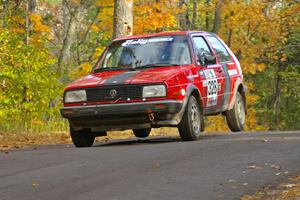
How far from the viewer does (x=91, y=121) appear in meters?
10.8

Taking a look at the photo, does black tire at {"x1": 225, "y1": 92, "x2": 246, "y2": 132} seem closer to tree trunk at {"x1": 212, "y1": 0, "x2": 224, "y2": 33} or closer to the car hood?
the car hood

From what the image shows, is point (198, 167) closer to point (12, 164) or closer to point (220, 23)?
point (12, 164)

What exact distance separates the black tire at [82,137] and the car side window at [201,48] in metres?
2.33

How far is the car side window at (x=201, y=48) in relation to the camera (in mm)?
11953

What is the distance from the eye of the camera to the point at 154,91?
10.4 meters

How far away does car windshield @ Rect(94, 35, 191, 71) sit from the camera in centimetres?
1146

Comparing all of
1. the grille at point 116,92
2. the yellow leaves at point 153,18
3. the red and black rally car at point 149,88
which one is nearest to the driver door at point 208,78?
the red and black rally car at point 149,88

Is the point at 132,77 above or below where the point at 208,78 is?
above

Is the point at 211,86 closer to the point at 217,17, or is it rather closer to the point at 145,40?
the point at 145,40

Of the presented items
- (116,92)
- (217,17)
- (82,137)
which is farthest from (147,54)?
(217,17)

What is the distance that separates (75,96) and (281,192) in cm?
547

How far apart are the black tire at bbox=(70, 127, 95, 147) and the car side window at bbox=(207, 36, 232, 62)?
3164 mm

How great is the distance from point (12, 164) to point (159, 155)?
1.91 m

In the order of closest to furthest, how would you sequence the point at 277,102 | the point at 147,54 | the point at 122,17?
the point at 147,54, the point at 122,17, the point at 277,102
